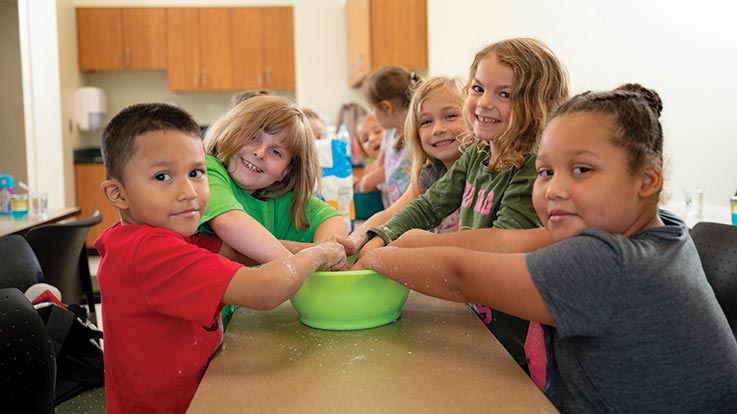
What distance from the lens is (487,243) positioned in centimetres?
128

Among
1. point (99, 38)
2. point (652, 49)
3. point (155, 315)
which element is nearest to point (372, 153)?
point (652, 49)

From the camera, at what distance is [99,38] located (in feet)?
22.1


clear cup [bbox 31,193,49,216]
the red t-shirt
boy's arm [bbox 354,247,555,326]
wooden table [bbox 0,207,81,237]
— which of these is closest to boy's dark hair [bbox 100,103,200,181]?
the red t-shirt

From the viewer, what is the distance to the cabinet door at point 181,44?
6770 mm

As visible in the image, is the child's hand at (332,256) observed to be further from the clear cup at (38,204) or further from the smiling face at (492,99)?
the clear cup at (38,204)

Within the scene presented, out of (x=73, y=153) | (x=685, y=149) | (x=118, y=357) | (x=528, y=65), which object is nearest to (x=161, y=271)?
(x=118, y=357)

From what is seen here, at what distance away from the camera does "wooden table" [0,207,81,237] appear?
2.96 metres

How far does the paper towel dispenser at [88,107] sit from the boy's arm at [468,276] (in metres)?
6.06

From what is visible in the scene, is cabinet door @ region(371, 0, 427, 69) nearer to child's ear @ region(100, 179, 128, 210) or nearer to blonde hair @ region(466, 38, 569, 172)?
blonde hair @ region(466, 38, 569, 172)

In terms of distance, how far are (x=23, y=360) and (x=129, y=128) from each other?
0.43 m

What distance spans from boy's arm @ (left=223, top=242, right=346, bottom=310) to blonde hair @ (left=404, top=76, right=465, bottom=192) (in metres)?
1.05

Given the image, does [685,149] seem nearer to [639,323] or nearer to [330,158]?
[330,158]

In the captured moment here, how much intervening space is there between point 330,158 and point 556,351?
1.68 metres

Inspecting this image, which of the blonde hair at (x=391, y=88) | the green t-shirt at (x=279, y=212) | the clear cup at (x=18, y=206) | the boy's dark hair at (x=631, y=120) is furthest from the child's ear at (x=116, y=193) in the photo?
the clear cup at (x=18, y=206)
